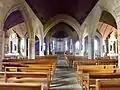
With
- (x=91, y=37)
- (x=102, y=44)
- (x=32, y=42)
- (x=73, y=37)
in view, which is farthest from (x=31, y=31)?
(x=73, y=37)

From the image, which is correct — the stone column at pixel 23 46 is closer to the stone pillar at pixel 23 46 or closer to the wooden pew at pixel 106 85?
the stone pillar at pixel 23 46

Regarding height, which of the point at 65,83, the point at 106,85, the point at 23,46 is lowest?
the point at 65,83

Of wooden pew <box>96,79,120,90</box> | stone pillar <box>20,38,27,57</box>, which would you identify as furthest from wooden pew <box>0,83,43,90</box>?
stone pillar <box>20,38,27,57</box>

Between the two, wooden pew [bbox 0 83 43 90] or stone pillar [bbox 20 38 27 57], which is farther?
stone pillar [bbox 20 38 27 57]

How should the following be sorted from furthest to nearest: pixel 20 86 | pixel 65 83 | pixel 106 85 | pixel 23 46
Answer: pixel 23 46
pixel 65 83
pixel 106 85
pixel 20 86

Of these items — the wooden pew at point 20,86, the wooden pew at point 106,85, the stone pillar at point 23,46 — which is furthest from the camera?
the stone pillar at point 23,46

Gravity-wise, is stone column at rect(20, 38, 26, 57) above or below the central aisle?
above

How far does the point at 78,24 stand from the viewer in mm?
27062

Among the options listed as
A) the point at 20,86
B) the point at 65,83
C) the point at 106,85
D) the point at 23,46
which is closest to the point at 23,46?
the point at 23,46

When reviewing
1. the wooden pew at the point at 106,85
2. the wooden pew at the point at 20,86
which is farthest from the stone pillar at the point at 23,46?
the wooden pew at the point at 20,86

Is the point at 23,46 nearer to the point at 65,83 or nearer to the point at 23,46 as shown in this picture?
the point at 23,46

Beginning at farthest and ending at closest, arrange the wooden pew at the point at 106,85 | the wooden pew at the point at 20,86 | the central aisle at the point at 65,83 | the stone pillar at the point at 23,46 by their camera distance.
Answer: the stone pillar at the point at 23,46
the central aisle at the point at 65,83
the wooden pew at the point at 106,85
the wooden pew at the point at 20,86

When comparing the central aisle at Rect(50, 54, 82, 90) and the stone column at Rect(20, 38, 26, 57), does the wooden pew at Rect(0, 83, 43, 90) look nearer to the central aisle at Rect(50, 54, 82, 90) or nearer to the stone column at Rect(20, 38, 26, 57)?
the central aisle at Rect(50, 54, 82, 90)

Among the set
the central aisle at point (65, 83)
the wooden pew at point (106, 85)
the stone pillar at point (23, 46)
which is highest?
the stone pillar at point (23, 46)
